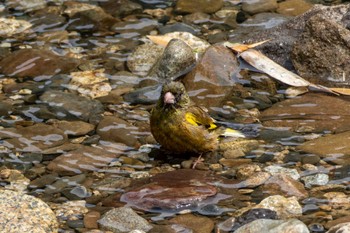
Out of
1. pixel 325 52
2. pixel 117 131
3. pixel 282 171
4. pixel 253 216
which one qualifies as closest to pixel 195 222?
pixel 253 216

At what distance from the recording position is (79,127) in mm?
9406

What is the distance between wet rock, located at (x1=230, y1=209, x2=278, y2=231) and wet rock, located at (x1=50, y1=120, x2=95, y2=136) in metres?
2.64

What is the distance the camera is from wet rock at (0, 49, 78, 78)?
424 inches

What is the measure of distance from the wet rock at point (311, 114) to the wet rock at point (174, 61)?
4.67ft

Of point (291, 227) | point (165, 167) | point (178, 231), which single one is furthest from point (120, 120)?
point (291, 227)

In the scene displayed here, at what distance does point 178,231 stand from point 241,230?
0.64 metres

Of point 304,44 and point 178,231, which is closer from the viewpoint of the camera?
point 178,231

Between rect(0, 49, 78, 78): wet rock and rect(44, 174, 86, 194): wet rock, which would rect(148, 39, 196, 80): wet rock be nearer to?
rect(0, 49, 78, 78): wet rock

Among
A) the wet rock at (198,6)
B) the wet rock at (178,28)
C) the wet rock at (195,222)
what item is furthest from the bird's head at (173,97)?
the wet rock at (198,6)

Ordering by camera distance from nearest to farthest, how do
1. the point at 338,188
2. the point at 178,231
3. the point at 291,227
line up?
the point at 291,227, the point at 178,231, the point at 338,188

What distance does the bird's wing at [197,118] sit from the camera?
8.74m

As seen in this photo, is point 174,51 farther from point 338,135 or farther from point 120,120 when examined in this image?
point 338,135

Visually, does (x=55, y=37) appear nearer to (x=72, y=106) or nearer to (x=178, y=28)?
(x=178, y=28)

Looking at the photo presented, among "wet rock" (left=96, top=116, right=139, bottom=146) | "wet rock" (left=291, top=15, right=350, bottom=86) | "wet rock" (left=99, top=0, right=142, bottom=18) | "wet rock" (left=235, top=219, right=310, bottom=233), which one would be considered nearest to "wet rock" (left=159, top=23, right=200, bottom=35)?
"wet rock" (left=99, top=0, right=142, bottom=18)
